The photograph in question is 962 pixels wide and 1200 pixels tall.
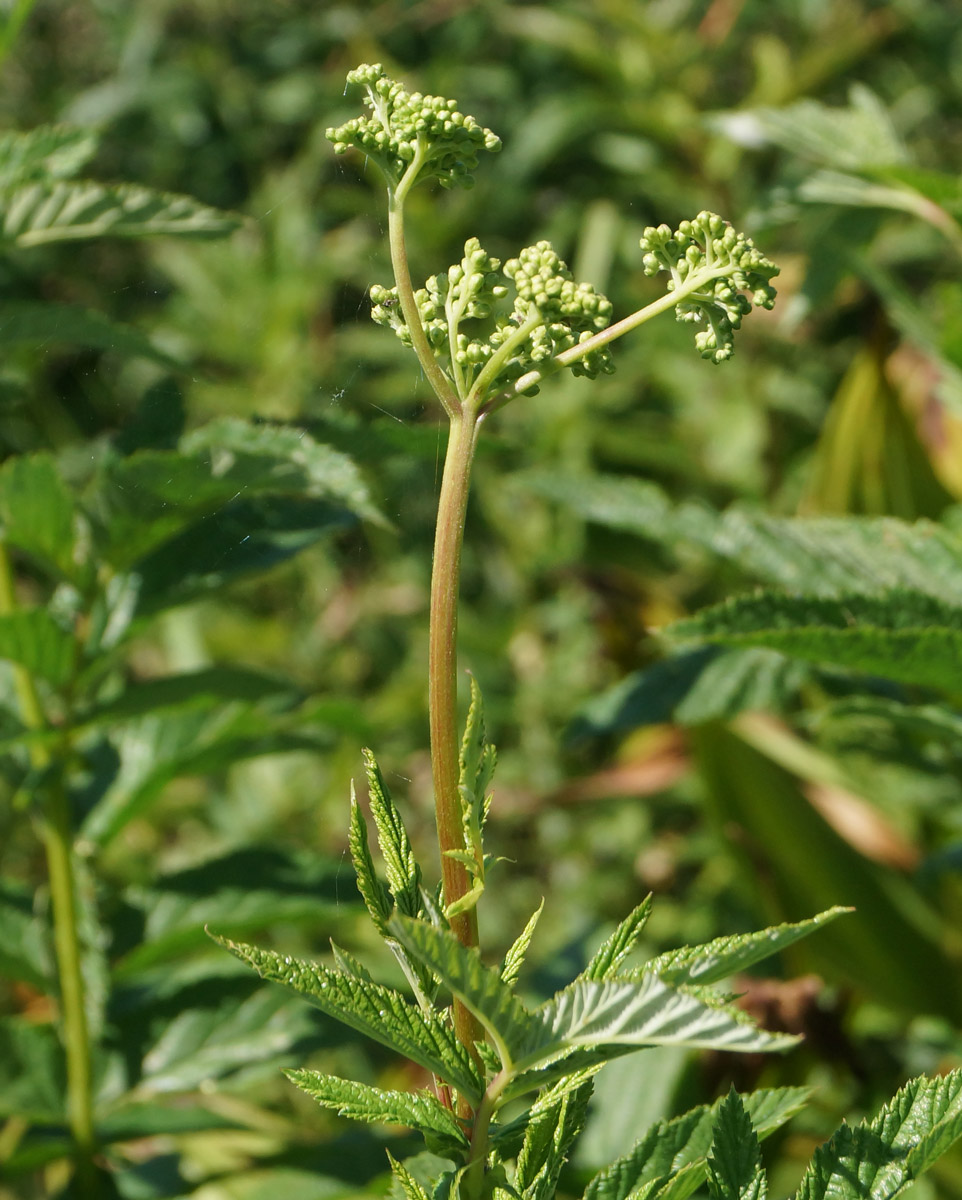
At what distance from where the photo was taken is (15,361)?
6.97ft

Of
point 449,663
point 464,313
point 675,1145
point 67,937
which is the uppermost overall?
point 464,313

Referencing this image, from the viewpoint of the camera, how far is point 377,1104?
482 millimetres

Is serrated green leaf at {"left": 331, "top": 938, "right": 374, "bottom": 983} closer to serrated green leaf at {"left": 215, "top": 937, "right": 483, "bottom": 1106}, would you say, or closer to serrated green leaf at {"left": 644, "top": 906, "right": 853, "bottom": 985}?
serrated green leaf at {"left": 215, "top": 937, "right": 483, "bottom": 1106}

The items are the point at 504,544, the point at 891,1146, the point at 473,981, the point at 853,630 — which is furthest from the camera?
the point at 504,544

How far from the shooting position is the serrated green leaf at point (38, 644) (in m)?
0.88

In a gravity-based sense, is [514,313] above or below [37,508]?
above

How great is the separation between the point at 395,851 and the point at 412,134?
0.96 ft

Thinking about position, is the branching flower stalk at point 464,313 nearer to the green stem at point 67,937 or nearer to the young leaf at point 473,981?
the young leaf at point 473,981

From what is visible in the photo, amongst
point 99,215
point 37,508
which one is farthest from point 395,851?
point 99,215

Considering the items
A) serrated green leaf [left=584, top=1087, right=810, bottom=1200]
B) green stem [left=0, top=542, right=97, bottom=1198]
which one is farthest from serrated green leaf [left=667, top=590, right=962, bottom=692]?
green stem [left=0, top=542, right=97, bottom=1198]

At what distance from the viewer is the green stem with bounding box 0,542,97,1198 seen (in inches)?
36.8

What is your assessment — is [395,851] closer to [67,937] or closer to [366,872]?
[366,872]

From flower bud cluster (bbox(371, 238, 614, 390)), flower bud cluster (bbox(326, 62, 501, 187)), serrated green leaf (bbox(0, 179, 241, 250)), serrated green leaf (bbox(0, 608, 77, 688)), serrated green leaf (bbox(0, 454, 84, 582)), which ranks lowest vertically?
serrated green leaf (bbox(0, 608, 77, 688))

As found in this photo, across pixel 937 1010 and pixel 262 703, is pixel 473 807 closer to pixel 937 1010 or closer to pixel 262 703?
pixel 262 703
